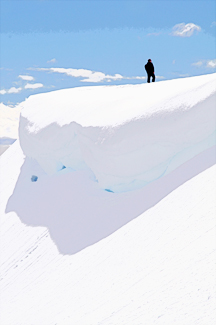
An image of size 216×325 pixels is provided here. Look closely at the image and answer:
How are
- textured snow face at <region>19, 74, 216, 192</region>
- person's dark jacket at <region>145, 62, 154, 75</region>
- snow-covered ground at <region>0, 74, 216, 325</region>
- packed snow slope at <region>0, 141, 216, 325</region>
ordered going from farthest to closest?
person's dark jacket at <region>145, 62, 154, 75</region> → textured snow face at <region>19, 74, 216, 192</region> → snow-covered ground at <region>0, 74, 216, 325</region> → packed snow slope at <region>0, 141, 216, 325</region>

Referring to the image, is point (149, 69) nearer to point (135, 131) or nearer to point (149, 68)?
point (149, 68)

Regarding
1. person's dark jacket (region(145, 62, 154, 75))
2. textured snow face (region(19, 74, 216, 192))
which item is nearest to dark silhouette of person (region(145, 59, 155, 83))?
person's dark jacket (region(145, 62, 154, 75))

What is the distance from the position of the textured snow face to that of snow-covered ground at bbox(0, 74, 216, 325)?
0.02 metres

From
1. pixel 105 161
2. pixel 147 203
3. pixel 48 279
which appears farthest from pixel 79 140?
pixel 48 279

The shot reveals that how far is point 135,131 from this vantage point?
9047 mm

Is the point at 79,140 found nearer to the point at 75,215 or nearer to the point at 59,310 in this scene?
the point at 75,215

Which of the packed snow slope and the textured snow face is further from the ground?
the textured snow face

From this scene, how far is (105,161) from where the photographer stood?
378 inches

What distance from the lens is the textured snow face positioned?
28.2 feet

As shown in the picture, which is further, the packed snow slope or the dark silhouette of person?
the dark silhouette of person

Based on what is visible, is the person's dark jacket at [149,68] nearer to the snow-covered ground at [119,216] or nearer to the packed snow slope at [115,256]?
the snow-covered ground at [119,216]

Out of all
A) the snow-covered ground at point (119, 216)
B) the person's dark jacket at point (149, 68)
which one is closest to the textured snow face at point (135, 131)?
the snow-covered ground at point (119, 216)

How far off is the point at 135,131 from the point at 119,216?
1.87m

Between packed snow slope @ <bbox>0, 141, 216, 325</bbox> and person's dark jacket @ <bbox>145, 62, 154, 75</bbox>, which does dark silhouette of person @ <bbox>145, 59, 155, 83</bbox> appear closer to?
person's dark jacket @ <bbox>145, 62, 154, 75</bbox>
